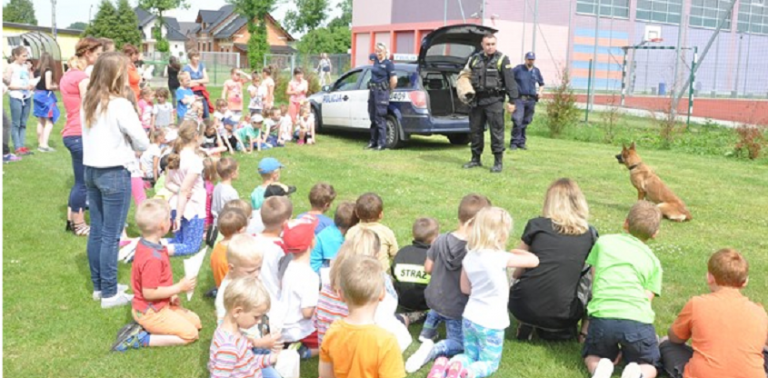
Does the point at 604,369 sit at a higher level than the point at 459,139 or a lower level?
lower

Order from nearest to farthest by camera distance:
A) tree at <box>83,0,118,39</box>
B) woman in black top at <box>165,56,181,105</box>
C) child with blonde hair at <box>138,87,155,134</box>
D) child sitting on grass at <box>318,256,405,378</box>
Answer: child sitting on grass at <box>318,256,405,378</box> → child with blonde hair at <box>138,87,155,134</box> → woman in black top at <box>165,56,181,105</box> → tree at <box>83,0,118,39</box>

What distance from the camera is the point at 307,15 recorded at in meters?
88.0

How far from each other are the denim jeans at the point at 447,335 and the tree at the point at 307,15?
86.0 metres

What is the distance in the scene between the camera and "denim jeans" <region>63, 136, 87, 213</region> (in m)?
6.21

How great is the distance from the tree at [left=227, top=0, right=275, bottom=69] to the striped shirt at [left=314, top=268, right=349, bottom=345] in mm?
46222

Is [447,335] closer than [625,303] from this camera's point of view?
No

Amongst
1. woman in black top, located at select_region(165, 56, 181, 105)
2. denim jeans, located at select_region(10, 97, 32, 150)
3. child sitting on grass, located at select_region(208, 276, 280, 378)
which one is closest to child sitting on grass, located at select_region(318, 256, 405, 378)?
child sitting on grass, located at select_region(208, 276, 280, 378)

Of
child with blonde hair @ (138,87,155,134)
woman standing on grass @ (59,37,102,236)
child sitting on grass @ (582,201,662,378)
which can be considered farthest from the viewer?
child with blonde hair @ (138,87,155,134)

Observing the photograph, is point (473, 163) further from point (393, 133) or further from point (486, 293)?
point (486, 293)

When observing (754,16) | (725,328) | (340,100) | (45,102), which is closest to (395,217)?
(725,328)

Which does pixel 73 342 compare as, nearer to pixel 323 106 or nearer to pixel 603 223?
pixel 603 223

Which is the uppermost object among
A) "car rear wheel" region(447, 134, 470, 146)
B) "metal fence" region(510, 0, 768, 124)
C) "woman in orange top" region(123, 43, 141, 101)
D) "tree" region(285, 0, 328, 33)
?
"tree" region(285, 0, 328, 33)

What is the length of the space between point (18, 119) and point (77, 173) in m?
6.39

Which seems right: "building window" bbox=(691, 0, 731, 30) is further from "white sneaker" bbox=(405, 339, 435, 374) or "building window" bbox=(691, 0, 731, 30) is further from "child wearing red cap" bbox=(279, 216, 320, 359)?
"child wearing red cap" bbox=(279, 216, 320, 359)
